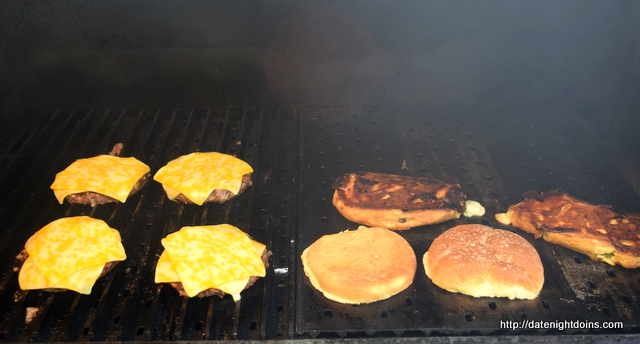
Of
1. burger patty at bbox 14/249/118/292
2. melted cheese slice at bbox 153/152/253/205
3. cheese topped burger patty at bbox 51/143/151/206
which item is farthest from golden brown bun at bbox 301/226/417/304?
cheese topped burger patty at bbox 51/143/151/206

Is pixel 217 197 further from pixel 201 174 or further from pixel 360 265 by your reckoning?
pixel 360 265

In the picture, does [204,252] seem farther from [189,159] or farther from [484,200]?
[484,200]

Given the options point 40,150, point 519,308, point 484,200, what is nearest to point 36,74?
point 40,150

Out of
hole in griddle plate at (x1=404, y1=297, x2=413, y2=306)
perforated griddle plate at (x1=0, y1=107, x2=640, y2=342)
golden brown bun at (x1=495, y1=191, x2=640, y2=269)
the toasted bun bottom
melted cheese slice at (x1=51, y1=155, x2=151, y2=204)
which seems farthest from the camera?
melted cheese slice at (x1=51, y1=155, x2=151, y2=204)

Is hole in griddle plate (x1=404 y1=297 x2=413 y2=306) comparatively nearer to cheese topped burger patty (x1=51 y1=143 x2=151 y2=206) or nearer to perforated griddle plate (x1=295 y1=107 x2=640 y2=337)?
perforated griddle plate (x1=295 y1=107 x2=640 y2=337)

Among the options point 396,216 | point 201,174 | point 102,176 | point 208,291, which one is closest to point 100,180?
point 102,176

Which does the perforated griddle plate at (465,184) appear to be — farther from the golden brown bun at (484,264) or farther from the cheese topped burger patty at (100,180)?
the cheese topped burger patty at (100,180)
